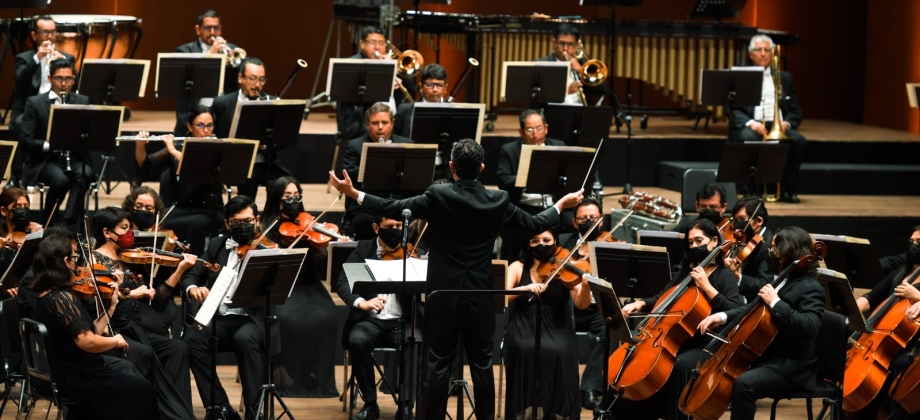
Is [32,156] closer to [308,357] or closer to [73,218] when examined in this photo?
[73,218]

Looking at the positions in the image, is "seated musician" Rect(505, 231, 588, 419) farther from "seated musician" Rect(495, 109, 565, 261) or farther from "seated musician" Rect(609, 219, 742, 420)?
"seated musician" Rect(495, 109, 565, 261)

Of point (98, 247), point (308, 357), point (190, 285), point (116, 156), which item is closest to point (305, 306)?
point (308, 357)

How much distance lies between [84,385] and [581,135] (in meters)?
3.76

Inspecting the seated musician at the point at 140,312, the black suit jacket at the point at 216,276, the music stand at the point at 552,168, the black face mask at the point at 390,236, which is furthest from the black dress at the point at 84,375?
the music stand at the point at 552,168

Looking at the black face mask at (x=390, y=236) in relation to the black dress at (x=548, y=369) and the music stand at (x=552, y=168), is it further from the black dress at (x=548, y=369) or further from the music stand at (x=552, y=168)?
the music stand at (x=552, y=168)

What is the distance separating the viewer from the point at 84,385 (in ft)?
17.8

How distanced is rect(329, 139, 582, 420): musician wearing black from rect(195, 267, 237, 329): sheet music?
0.64 m

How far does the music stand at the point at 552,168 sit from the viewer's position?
698 cm

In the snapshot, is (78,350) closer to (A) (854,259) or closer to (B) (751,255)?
(B) (751,255)

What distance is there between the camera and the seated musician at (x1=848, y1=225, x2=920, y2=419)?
588 centimetres

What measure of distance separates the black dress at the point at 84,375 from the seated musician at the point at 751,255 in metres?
2.87

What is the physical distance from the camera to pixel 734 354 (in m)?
5.76

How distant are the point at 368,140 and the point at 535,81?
4.56ft

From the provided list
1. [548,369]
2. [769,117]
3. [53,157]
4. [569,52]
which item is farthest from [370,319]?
[769,117]
